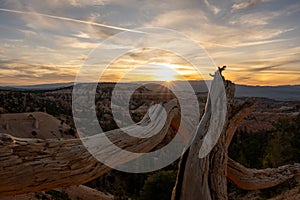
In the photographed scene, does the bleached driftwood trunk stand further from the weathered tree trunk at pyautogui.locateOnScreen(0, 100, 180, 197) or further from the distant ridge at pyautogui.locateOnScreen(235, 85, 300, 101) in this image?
the distant ridge at pyautogui.locateOnScreen(235, 85, 300, 101)

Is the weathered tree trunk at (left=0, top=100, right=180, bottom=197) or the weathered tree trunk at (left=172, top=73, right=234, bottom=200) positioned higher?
the weathered tree trunk at (left=0, top=100, right=180, bottom=197)

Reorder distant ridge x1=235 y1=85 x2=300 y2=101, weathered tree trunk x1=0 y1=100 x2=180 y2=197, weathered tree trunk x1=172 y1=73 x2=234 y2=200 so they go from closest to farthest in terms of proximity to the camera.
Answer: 1. weathered tree trunk x1=0 y1=100 x2=180 y2=197
2. weathered tree trunk x1=172 y1=73 x2=234 y2=200
3. distant ridge x1=235 y1=85 x2=300 y2=101

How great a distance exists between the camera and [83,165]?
1708 millimetres

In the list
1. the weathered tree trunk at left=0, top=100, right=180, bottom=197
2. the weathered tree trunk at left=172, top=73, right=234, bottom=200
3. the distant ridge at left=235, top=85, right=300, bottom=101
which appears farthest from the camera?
the distant ridge at left=235, top=85, right=300, bottom=101

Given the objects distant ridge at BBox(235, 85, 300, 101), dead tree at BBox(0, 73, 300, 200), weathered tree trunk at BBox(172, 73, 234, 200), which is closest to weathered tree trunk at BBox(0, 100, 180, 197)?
dead tree at BBox(0, 73, 300, 200)

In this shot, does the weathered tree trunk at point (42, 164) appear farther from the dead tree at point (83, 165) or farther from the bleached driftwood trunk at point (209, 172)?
the bleached driftwood trunk at point (209, 172)

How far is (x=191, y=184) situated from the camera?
2.18 m

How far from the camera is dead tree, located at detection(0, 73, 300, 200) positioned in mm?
1410

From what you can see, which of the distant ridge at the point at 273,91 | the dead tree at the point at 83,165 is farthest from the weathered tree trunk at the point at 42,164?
the distant ridge at the point at 273,91

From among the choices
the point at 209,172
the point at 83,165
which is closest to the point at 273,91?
the point at 209,172

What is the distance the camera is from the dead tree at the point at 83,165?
1410 millimetres

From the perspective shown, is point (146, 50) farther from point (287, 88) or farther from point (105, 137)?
point (287, 88)

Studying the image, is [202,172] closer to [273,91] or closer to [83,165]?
[83,165]

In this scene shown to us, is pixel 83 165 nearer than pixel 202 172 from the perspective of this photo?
Yes
